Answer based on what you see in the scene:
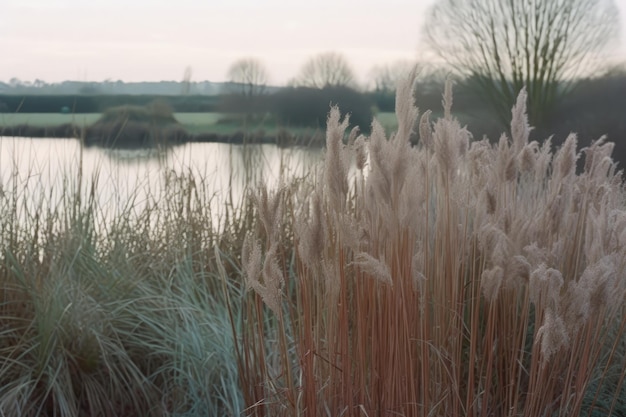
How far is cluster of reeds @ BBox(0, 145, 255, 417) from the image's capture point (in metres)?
3.25

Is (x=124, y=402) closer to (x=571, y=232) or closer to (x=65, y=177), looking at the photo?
(x=65, y=177)

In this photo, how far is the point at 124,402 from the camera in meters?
3.40

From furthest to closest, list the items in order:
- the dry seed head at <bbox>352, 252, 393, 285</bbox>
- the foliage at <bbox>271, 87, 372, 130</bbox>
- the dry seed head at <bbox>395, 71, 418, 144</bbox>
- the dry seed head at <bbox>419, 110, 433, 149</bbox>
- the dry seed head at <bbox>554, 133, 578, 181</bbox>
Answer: the foliage at <bbox>271, 87, 372, 130</bbox> → the dry seed head at <bbox>554, 133, 578, 181</bbox> → the dry seed head at <bbox>419, 110, 433, 149</bbox> → the dry seed head at <bbox>395, 71, 418, 144</bbox> → the dry seed head at <bbox>352, 252, 393, 285</bbox>

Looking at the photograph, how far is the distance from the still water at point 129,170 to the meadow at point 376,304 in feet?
1.17

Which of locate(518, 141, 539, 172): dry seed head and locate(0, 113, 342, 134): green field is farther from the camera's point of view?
locate(0, 113, 342, 134): green field

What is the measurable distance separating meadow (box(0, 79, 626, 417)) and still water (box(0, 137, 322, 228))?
36cm

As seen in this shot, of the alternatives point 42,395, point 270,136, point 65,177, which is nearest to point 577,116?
point 270,136

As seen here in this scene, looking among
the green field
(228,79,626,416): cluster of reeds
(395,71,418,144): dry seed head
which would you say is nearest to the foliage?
the green field

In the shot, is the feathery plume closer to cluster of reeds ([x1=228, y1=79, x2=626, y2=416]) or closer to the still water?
cluster of reeds ([x1=228, y1=79, x2=626, y2=416])

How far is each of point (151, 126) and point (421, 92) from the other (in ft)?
17.0

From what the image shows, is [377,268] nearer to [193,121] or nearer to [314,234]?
[314,234]

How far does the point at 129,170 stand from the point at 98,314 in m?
1.26

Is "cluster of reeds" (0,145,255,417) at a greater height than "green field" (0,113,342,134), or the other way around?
"green field" (0,113,342,134)

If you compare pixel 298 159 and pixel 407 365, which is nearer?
pixel 407 365
